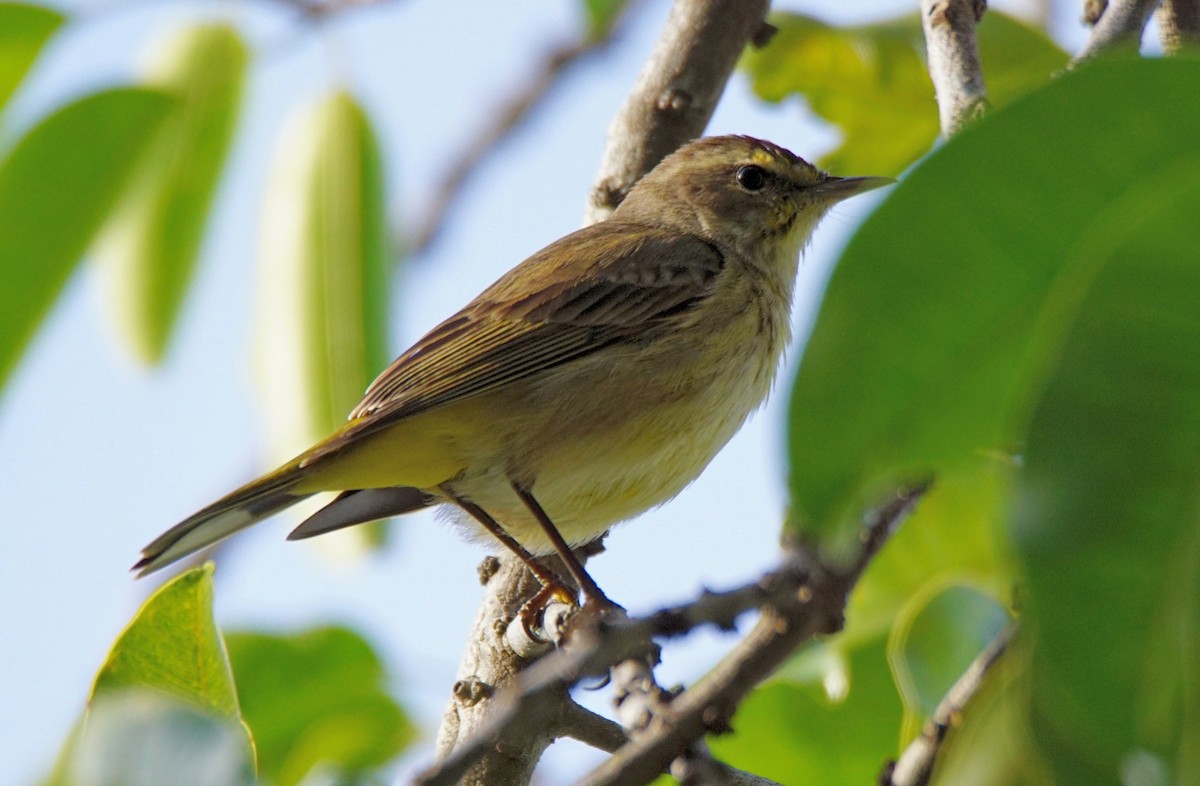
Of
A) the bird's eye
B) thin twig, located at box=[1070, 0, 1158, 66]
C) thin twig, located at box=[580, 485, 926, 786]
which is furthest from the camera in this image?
the bird's eye

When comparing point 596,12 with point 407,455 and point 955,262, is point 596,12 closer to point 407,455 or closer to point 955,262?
point 407,455

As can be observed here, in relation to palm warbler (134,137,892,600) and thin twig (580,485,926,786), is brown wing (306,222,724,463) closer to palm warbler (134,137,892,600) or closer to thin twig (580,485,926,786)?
palm warbler (134,137,892,600)

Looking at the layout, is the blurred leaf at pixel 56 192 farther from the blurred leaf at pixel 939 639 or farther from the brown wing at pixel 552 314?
the blurred leaf at pixel 939 639

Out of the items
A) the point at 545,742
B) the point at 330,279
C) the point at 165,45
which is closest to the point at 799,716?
the point at 545,742

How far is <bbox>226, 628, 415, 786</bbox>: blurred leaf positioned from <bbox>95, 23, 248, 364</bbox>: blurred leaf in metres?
0.79

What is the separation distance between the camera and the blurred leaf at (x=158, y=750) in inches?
58.0

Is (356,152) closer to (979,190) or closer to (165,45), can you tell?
(165,45)

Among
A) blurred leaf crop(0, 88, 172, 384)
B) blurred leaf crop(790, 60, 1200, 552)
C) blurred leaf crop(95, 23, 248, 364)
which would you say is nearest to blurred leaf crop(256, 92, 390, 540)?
blurred leaf crop(95, 23, 248, 364)

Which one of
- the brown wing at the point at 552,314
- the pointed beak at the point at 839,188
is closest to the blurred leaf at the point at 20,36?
the brown wing at the point at 552,314

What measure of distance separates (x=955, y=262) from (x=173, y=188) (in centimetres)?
223

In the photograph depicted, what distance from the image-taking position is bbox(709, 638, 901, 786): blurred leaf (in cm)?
276

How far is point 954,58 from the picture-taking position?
3004 millimetres

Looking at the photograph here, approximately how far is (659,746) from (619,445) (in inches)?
89.0

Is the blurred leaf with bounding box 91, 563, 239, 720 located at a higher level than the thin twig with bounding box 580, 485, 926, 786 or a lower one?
higher
